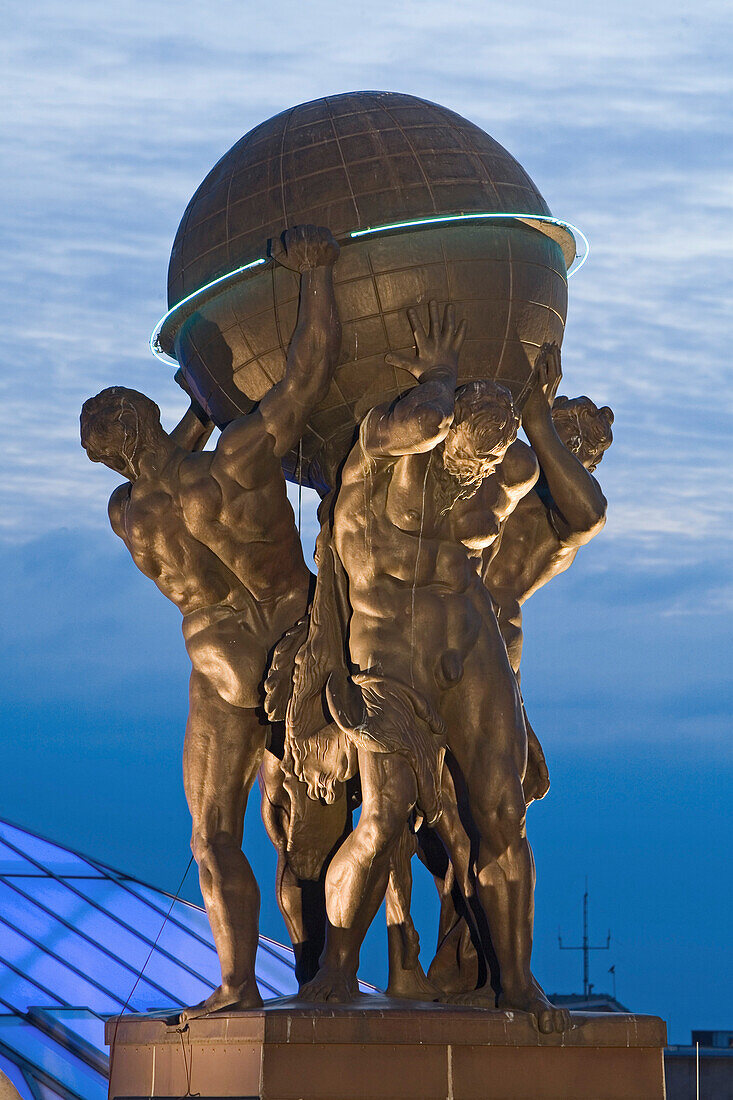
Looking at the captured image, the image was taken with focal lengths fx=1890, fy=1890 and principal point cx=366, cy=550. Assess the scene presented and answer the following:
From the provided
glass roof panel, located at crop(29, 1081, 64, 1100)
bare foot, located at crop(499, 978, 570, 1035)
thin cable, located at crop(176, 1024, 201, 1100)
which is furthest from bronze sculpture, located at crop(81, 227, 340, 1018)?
glass roof panel, located at crop(29, 1081, 64, 1100)

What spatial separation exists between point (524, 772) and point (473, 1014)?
1556mm

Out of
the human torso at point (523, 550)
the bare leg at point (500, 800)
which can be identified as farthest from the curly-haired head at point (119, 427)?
the bare leg at point (500, 800)

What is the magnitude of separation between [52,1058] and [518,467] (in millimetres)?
11495

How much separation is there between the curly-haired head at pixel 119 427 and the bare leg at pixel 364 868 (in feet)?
8.50

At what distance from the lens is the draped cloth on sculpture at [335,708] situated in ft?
36.7

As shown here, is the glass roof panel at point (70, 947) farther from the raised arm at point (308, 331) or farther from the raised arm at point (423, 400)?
the raised arm at point (423, 400)

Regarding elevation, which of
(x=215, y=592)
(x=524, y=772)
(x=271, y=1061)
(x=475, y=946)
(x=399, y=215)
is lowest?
(x=271, y=1061)

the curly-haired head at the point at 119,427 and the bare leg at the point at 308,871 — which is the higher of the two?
the curly-haired head at the point at 119,427

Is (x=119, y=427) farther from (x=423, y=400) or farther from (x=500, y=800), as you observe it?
(x=500, y=800)

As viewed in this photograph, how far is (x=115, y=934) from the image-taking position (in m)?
25.0

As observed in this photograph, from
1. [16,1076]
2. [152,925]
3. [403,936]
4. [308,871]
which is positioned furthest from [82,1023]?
[403,936]

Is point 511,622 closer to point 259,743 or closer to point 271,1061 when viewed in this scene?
point 259,743

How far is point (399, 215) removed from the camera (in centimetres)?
1165

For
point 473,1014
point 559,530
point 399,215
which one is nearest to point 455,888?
point 473,1014
